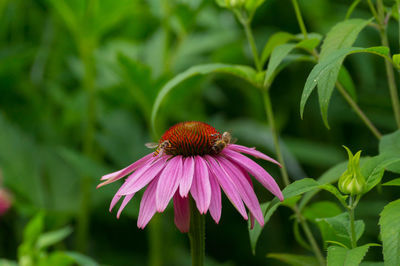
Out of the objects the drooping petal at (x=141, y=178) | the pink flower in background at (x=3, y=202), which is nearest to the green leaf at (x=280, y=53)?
the drooping petal at (x=141, y=178)

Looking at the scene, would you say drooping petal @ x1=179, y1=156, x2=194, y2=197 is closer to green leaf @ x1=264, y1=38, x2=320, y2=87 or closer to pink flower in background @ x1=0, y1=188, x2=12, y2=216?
green leaf @ x1=264, y1=38, x2=320, y2=87

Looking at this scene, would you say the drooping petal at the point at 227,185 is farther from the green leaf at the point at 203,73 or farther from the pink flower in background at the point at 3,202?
the pink flower in background at the point at 3,202

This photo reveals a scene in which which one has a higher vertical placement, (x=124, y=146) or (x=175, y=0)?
(x=175, y=0)

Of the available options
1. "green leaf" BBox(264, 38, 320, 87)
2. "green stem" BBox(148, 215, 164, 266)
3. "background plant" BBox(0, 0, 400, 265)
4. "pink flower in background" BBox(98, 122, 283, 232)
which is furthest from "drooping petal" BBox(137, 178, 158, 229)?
"green stem" BBox(148, 215, 164, 266)

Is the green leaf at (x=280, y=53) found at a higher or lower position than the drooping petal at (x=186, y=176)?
higher

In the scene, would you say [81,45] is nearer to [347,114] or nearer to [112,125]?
[112,125]

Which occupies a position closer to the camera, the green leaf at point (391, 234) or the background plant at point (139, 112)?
the green leaf at point (391, 234)

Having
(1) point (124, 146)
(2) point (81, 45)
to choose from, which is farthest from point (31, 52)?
(1) point (124, 146)
